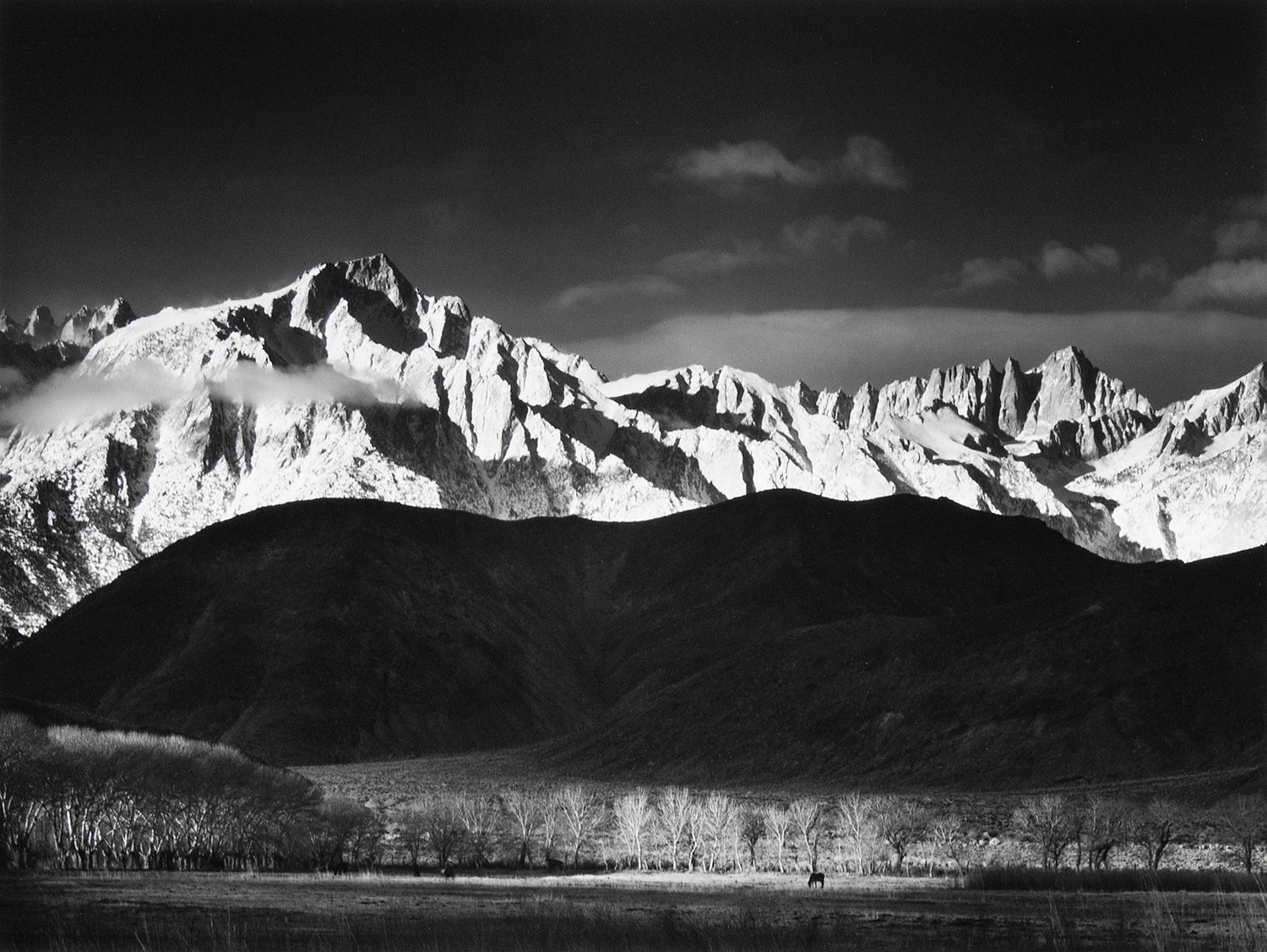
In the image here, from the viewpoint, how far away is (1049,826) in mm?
105500

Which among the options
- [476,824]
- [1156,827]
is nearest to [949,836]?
[1156,827]

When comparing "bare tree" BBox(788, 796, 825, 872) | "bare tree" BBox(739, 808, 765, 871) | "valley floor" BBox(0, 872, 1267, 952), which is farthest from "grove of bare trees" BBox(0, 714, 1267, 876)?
"valley floor" BBox(0, 872, 1267, 952)

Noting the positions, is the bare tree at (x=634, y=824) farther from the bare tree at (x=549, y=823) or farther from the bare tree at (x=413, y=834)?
the bare tree at (x=413, y=834)

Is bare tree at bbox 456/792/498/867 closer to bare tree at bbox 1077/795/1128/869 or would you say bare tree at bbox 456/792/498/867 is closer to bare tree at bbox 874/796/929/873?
bare tree at bbox 874/796/929/873

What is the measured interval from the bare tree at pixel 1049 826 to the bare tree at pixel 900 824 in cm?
769

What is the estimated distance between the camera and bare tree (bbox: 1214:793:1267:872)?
99037 millimetres

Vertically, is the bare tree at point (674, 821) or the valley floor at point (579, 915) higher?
the bare tree at point (674, 821)

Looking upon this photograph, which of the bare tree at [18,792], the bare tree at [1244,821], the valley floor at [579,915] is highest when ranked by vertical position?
the bare tree at [18,792]

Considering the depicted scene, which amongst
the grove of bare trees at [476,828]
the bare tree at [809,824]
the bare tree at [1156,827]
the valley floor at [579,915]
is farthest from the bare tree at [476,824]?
the bare tree at [1156,827]

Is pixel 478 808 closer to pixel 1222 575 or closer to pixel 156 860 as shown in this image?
pixel 156 860

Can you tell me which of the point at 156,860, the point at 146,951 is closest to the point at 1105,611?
the point at 156,860

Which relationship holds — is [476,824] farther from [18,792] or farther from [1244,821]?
[1244,821]

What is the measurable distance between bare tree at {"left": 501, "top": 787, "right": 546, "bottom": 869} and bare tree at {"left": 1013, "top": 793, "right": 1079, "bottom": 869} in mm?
37857

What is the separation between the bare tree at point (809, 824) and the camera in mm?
112387
